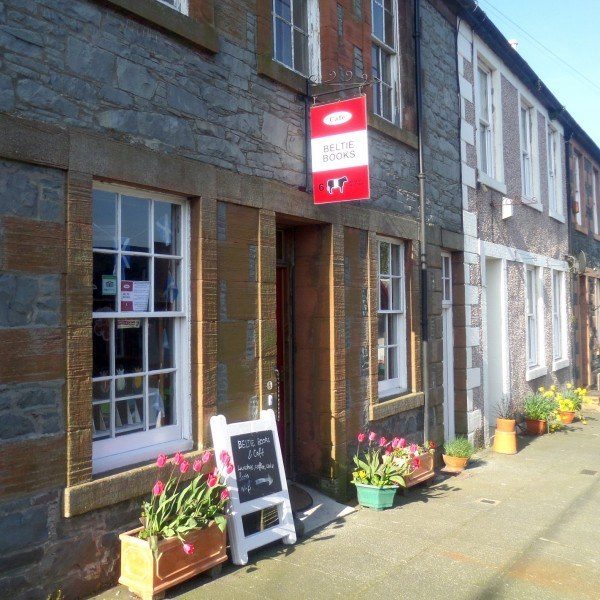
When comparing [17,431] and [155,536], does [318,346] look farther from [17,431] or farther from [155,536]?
[17,431]

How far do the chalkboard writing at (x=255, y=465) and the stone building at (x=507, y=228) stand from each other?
15.7ft

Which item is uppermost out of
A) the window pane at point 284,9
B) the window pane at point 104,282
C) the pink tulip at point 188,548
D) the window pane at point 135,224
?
the window pane at point 284,9

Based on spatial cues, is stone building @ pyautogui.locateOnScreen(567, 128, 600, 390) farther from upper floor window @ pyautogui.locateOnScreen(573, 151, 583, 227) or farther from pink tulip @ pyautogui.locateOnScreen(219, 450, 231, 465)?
pink tulip @ pyautogui.locateOnScreen(219, 450, 231, 465)

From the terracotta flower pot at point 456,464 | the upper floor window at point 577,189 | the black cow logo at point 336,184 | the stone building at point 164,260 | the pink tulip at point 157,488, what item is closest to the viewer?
the stone building at point 164,260

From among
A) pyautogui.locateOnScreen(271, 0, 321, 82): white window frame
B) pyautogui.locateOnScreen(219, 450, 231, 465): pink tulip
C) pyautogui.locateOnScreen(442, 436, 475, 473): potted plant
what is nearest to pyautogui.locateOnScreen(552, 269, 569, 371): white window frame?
pyautogui.locateOnScreen(442, 436, 475, 473): potted plant

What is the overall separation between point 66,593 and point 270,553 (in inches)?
67.0

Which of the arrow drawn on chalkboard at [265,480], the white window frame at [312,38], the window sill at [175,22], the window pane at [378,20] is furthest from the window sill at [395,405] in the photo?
the window pane at [378,20]

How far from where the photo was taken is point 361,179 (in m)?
5.75

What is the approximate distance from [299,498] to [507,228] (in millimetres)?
7027

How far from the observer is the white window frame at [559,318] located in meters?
14.1

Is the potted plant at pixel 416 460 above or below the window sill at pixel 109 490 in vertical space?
below

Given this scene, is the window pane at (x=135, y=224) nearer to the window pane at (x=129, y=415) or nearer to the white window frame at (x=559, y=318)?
the window pane at (x=129, y=415)

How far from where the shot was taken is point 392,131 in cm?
776

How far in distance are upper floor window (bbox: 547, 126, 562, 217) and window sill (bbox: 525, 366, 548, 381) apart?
3553 mm
